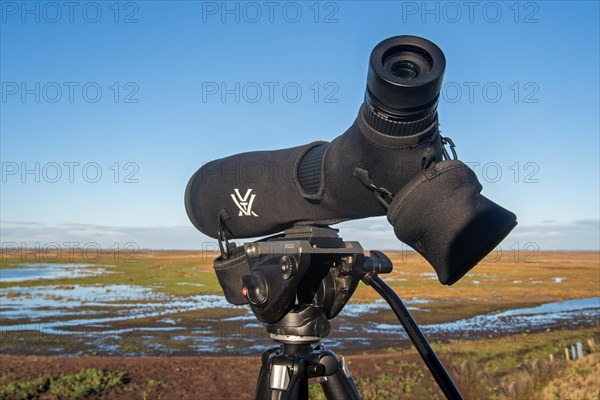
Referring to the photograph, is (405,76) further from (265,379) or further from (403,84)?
(265,379)

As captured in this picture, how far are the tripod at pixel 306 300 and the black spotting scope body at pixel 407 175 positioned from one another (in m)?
0.23

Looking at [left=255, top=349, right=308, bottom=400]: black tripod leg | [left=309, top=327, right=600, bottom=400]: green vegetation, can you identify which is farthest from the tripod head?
[left=309, top=327, right=600, bottom=400]: green vegetation

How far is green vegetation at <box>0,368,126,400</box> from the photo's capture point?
646 cm

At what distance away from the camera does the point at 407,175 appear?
2070 mm

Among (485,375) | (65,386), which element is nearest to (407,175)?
(65,386)

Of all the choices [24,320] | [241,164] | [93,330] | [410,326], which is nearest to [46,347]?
[93,330]

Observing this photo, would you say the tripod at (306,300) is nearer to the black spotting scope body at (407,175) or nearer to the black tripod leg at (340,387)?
the black tripod leg at (340,387)

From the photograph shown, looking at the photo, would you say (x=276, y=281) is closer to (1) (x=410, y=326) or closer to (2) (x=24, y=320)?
(1) (x=410, y=326)

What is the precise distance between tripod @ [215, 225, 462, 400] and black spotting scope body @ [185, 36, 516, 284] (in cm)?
23

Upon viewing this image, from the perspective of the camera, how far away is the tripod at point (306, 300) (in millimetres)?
2260

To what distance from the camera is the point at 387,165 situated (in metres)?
2.06

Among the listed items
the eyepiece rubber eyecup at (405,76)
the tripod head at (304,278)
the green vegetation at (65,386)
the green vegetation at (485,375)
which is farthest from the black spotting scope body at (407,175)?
the green vegetation at (65,386)

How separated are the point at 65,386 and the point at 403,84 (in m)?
6.45

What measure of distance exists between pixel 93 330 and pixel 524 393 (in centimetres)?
970
